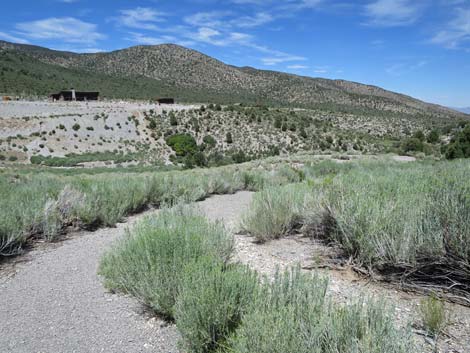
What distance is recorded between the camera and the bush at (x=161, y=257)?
3715mm

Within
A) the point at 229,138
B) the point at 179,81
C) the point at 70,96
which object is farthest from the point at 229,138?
the point at 179,81

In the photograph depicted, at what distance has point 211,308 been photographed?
2.90 m

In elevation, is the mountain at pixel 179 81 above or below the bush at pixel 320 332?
above

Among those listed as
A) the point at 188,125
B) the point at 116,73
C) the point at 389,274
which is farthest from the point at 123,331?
the point at 116,73

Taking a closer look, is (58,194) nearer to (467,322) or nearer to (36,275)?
(36,275)

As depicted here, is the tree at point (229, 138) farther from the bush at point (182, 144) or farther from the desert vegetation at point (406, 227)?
the desert vegetation at point (406, 227)

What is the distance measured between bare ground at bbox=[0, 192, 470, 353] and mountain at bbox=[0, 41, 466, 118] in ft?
226

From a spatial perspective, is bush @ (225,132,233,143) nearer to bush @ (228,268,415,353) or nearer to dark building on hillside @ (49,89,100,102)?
dark building on hillside @ (49,89,100,102)

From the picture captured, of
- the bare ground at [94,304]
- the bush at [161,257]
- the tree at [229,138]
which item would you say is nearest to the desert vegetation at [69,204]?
the bare ground at [94,304]

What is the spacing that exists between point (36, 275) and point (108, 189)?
413 centimetres

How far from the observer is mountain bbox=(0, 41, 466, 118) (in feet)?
253

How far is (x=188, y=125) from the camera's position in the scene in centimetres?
5325

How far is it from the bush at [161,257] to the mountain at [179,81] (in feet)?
228

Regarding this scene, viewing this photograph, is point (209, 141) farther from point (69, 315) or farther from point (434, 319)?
point (434, 319)
